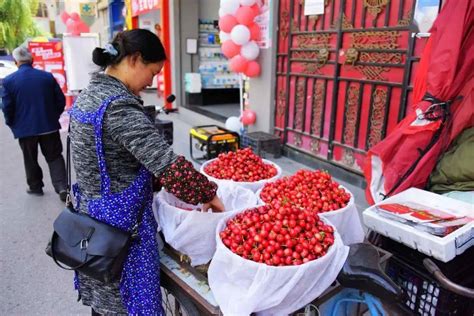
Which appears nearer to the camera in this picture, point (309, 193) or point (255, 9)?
point (309, 193)

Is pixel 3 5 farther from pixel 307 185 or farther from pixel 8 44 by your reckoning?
pixel 307 185

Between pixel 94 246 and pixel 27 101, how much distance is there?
366 centimetres

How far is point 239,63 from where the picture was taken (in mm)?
5926

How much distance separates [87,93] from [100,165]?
0.31 m

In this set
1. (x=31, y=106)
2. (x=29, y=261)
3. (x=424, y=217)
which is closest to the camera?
(x=424, y=217)

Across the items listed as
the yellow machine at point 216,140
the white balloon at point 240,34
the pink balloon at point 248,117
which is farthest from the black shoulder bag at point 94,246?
the pink balloon at point 248,117

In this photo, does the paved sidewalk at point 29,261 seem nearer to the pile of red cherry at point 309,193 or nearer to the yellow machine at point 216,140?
the pile of red cherry at point 309,193

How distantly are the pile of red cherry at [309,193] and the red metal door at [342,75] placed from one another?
7.86 feet

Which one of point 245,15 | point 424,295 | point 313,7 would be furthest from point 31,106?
point 424,295

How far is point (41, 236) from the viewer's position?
3.87 metres

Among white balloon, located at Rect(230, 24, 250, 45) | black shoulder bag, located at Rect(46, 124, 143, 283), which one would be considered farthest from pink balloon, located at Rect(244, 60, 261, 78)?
black shoulder bag, located at Rect(46, 124, 143, 283)

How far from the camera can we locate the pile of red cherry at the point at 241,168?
2.43 metres

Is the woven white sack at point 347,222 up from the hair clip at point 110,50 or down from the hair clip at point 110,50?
down

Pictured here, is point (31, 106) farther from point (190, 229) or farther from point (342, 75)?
point (342, 75)
